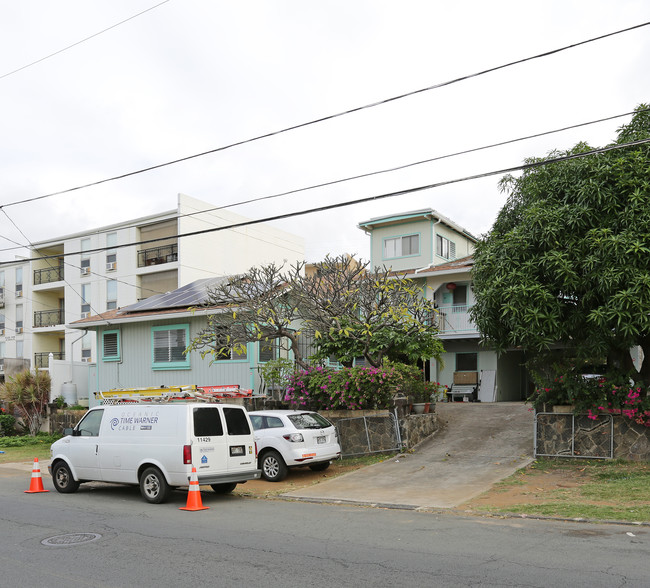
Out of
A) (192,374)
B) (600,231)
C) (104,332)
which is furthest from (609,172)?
(104,332)

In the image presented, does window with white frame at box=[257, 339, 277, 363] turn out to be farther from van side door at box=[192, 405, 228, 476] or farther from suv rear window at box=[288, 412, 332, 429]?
van side door at box=[192, 405, 228, 476]

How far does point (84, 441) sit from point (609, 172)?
1191 centimetres

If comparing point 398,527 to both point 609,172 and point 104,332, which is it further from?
point 104,332

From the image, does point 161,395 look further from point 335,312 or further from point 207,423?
point 335,312

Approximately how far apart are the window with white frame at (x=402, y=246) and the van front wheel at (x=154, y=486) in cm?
2006

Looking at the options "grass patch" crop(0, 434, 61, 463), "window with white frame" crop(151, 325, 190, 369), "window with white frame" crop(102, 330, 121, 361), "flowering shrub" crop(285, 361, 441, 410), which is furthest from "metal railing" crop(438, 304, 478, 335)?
"grass patch" crop(0, 434, 61, 463)

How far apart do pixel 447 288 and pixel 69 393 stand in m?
16.5

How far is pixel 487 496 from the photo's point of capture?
1209 centimetres

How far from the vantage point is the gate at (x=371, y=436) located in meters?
17.1

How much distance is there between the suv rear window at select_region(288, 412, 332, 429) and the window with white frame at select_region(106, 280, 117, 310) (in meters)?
27.6

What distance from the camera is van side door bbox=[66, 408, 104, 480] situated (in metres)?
13.0

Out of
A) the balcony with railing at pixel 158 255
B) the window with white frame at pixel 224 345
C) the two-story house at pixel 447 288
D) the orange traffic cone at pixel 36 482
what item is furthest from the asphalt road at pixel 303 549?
the balcony with railing at pixel 158 255

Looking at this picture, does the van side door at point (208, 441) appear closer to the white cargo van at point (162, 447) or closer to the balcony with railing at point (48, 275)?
the white cargo van at point (162, 447)

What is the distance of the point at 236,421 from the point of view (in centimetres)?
1271
